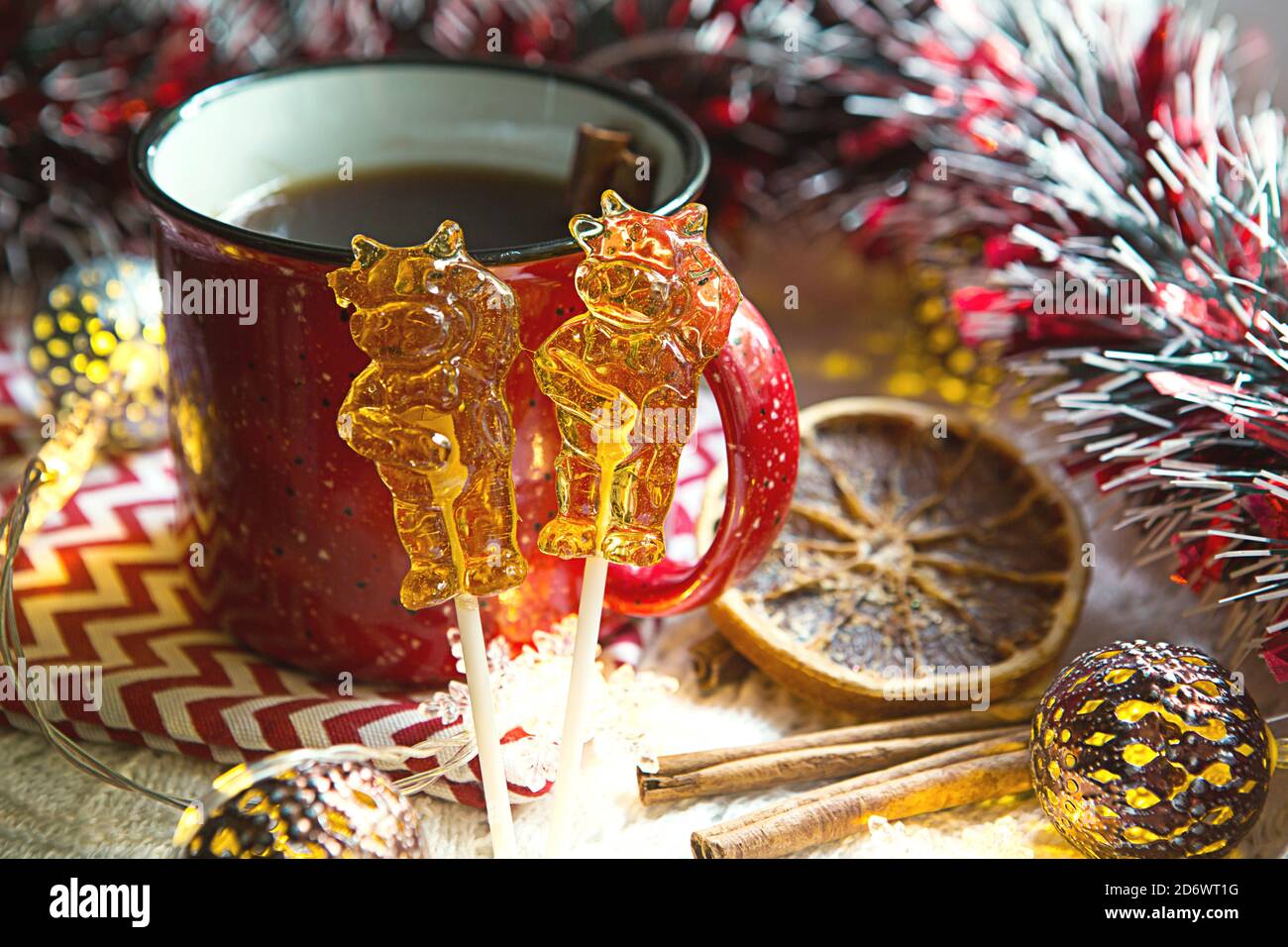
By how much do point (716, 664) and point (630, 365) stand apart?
24cm

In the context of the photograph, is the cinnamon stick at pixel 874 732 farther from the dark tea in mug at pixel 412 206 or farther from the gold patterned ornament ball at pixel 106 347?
the gold patterned ornament ball at pixel 106 347

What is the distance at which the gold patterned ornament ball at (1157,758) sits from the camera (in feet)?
1.55

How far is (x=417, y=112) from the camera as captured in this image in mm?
659

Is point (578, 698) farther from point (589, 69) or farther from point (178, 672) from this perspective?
point (589, 69)

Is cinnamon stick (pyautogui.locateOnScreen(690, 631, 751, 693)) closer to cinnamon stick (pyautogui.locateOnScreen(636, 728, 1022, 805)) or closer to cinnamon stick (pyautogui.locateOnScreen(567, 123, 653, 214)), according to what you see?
cinnamon stick (pyautogui.locateOnScreen(636, 728, 1022, 805))

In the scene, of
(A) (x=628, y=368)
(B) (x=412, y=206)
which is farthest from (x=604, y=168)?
(A) (x=628, y=368)

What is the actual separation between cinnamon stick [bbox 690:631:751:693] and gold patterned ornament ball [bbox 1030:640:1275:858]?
0.17 meters

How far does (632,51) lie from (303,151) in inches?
10.3

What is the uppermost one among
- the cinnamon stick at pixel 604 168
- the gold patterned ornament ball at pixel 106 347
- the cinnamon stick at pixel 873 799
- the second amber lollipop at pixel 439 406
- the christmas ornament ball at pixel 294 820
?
the cinnamon stick at pixel 604 168

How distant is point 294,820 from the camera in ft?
1.45

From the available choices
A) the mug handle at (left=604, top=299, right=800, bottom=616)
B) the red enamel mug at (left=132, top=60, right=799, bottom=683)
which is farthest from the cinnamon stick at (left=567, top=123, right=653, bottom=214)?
the mug handle at (left=604, top=299, right=800, bottom=616)

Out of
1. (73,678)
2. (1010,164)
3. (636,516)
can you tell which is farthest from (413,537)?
(1010,164)

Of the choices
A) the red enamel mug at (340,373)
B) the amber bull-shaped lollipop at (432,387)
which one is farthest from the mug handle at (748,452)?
the amber bull-shaped lollipop at (432,387)

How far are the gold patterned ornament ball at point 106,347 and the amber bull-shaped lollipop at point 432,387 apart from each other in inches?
14.2
